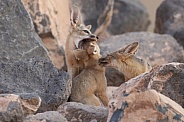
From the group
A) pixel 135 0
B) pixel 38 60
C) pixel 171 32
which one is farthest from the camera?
pixel 135 0

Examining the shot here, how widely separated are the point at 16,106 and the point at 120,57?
284 centimetres

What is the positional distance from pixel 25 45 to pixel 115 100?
117 inches

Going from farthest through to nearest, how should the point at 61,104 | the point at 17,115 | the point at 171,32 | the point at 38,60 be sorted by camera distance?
the point at 171,32
the point at 38,60
the point at 61,104
the point at 17,115

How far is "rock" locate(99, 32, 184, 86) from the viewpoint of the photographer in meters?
11.0

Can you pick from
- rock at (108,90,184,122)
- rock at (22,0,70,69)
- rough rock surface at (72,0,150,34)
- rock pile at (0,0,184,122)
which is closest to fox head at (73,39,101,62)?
rock pile at (0,0,184,122)

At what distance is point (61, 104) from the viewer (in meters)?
6.07

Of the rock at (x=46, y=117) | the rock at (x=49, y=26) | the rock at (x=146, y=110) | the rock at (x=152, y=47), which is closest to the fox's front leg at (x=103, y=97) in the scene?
the rock at (x=46, y=117)

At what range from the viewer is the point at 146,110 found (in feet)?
15.4

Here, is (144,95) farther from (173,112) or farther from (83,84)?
(83,84)

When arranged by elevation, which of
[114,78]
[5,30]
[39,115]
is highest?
[5,30]

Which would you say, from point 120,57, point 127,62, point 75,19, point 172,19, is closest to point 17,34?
point 75,19

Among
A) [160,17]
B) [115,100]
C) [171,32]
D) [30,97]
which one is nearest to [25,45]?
[30,97]

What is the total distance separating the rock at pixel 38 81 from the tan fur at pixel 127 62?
131cm

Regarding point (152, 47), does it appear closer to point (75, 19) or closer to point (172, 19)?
point (172, 19)
